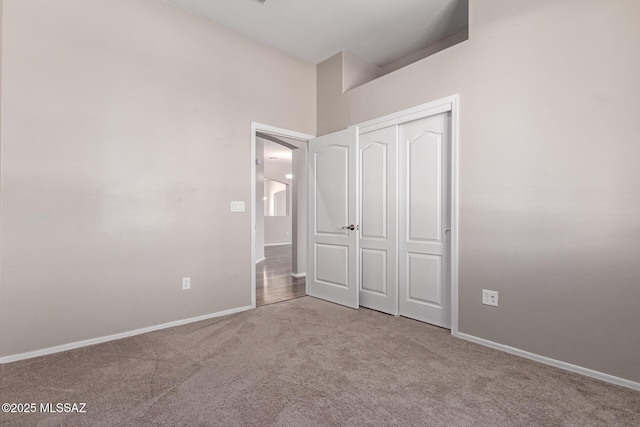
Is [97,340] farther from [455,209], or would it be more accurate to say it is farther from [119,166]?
[455,209]

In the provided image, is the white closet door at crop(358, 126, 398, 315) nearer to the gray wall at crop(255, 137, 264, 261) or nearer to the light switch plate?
the light switch plate

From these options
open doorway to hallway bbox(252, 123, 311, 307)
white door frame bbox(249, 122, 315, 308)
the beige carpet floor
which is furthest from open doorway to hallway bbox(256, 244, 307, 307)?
the beige carpet floor

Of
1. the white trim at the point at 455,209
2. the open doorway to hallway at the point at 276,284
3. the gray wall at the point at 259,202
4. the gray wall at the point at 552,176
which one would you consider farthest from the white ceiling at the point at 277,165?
the gray wall at the point at 552,176

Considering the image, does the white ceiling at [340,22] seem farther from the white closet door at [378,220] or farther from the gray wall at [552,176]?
the white closet door at [378,220]

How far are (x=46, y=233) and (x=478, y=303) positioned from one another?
346cm

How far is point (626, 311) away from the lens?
193 cm

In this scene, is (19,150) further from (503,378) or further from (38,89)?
(503,378)

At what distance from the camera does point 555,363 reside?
2180 mm

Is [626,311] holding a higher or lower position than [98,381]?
higher

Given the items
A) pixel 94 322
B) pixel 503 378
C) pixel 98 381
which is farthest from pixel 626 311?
pixel 94 322

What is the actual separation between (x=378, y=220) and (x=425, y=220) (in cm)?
55

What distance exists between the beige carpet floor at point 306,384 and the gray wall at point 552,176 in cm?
32
